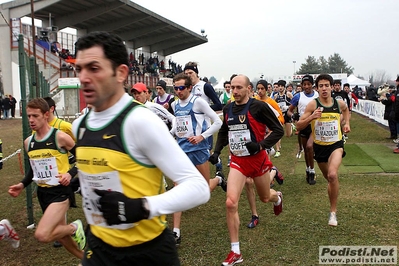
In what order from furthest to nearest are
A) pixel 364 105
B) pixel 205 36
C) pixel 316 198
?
pixel 205 36, pixel 364 105, pixel 316 198

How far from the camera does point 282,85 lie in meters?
15.0

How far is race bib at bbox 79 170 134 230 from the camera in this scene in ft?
6.84

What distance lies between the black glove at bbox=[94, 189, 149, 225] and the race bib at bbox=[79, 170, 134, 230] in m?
0.09

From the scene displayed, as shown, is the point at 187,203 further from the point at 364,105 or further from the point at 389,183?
the point at 364,105

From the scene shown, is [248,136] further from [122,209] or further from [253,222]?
[122,209]

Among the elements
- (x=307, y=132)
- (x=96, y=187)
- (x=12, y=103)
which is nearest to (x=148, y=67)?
(x=12, y=103)

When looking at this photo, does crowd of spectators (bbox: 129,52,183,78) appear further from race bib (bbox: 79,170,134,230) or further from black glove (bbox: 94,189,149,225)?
black glove (bbox: 94,189,149,225)

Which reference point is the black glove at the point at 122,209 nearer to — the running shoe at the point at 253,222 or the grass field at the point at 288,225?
the grass field at the point at 288,225

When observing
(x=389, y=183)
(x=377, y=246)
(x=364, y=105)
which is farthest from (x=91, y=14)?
(x=377, y=246)

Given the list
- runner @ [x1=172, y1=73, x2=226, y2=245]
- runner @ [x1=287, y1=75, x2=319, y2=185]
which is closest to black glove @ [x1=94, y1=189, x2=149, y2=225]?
runner @ [x1=172, y1=73, x2=226, y2=245]

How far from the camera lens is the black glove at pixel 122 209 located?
189 centimetres

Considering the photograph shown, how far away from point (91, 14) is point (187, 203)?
35.5m

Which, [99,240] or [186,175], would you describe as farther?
[99,240]

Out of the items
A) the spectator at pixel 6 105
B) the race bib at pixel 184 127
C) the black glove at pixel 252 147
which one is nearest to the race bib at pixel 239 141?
→ the black glove at pixel 252 147
